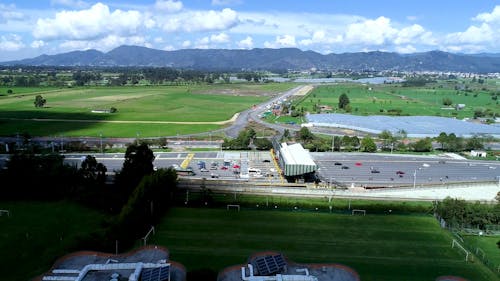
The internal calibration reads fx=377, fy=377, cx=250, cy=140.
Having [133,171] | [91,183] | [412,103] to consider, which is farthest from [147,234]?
[412,103]

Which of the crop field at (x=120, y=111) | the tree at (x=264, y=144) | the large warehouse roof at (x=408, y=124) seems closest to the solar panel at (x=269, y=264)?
the tree at (x=264, y=144)

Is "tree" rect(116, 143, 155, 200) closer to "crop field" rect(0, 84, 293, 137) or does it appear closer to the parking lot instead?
the parking lot

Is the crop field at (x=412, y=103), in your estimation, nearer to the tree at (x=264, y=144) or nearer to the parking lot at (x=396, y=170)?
the tree at (x=264, y=144)

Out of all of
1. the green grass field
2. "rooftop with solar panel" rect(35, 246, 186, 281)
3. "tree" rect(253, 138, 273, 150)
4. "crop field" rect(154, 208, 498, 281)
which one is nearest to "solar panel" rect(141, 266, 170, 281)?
"rooftop with solar panel" rect(35, 246, 186, 281)

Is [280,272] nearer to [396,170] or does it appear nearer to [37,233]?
[37,233]

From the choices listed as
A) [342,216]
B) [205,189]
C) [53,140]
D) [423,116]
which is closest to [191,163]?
[205,189]

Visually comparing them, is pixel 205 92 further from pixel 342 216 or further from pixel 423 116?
pixel 342 216
